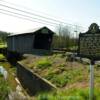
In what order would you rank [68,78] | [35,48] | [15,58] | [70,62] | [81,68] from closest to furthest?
1. [68,78]
2. [81,68]
3. [70,62]
4. [35,48]
5. [15,58]

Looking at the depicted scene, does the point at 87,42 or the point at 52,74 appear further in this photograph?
the point at 52,74

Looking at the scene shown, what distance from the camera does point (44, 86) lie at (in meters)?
14.3

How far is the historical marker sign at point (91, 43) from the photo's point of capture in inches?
319

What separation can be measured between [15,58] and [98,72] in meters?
27.5

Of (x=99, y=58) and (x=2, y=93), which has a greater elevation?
(x=99, y=58)

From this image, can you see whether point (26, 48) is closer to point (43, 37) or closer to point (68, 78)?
point (43, 37)

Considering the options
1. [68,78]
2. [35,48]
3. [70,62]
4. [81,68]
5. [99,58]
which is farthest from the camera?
[35,48]

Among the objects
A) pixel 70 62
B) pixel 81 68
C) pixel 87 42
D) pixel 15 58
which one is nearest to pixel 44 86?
pixel 81 68

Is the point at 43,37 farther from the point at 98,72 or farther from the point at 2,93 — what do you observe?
the point at 2,93

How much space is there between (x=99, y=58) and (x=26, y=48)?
70.7 ft

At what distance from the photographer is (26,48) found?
96.1ft

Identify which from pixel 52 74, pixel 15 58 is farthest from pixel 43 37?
pixel 52 74

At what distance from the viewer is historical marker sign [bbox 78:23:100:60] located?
8.10 m

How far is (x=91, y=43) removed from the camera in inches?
322
